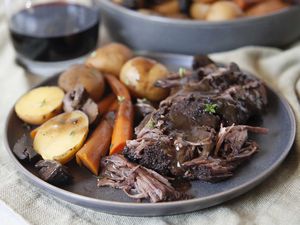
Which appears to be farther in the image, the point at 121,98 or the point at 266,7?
the point at 266,7

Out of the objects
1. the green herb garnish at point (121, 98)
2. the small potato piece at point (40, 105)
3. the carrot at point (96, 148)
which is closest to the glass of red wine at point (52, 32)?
the small potato piece at point (40, 105)

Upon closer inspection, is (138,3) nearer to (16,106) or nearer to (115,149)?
(16,106)

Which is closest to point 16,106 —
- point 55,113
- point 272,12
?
point 55,113

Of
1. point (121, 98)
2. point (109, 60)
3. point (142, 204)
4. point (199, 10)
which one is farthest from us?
point (199, 10)

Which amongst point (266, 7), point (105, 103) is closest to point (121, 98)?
point (105, 103)

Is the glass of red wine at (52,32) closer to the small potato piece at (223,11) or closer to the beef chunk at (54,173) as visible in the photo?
the small potato piece at (223,11)

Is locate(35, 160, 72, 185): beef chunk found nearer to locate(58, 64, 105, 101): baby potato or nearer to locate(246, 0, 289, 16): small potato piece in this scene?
locate(58, 64, 105, 101): baby potato

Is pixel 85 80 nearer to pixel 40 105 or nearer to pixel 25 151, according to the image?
pixel 40 105

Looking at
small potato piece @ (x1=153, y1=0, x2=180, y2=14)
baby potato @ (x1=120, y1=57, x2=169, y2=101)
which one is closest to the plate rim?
baby potato @ (x1=120, y1=57, x2=169, y2=101)
